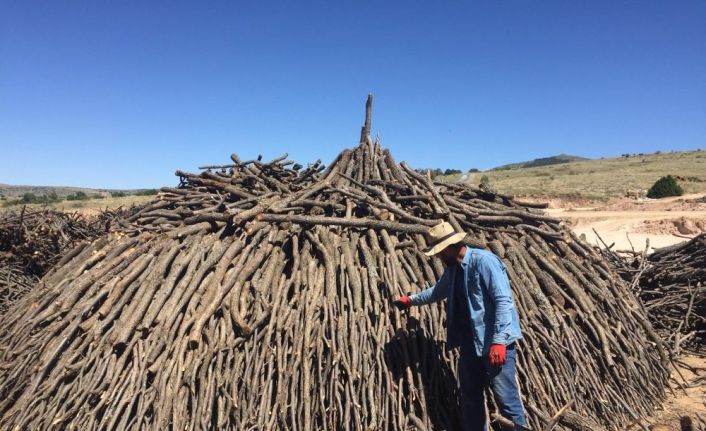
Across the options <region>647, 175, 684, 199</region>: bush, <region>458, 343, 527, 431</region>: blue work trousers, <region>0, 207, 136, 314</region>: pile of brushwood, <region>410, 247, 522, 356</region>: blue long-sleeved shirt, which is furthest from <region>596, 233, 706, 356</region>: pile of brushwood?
<region>647, 175, 684, 199</region>: bush

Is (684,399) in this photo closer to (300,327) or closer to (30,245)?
(300,327)

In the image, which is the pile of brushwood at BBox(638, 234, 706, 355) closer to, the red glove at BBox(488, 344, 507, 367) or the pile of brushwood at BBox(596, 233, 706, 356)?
the pile of brushwood at BBox(596, 233, 706, 356)

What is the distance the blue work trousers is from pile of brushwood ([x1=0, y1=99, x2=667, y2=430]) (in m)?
0.28

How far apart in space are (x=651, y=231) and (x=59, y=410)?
2151cm

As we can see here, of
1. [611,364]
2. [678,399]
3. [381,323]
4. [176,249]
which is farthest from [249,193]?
[678,399]

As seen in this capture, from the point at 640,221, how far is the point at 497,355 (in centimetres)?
2026

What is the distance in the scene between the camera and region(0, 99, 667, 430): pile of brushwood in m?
3.96

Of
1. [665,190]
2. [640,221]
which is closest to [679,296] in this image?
[640,221]

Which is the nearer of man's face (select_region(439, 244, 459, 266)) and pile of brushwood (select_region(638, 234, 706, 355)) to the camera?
man's face (select_region(439, 244, 459, 266))

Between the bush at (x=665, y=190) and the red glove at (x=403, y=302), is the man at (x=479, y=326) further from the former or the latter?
the bush at (x=665, y=190)

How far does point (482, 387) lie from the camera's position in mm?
3893

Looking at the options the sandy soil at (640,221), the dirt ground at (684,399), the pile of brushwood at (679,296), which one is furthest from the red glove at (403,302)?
the sandy soil at (640,221)

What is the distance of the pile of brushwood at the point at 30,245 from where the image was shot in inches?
301

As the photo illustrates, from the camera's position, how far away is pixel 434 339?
438 cm
